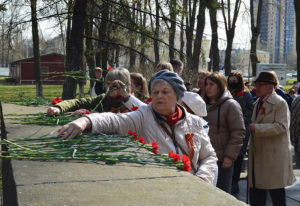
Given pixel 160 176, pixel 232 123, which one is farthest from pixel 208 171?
pixel 232 123

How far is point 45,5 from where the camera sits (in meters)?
8.15

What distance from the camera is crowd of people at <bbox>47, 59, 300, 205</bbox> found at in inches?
114

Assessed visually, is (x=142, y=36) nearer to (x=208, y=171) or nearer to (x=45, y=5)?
(x=45, y=5)

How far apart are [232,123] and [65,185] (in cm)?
334

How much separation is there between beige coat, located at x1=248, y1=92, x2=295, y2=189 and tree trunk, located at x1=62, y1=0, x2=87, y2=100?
3.88 meters

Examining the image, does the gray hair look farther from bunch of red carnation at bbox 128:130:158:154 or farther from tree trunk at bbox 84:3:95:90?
bunch of red carnation at bbox 128:130:158:154

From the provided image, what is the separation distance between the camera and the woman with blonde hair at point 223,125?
465cm

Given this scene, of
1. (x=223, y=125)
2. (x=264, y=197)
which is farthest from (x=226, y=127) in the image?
(x=264, y=197)

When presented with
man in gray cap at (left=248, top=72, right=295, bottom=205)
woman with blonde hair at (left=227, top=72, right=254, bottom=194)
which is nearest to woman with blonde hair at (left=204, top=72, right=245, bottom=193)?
man in gray cap at (left=248, top=72, right=295, bottom=205)

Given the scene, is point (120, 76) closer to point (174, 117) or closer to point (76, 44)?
point (174, 117)

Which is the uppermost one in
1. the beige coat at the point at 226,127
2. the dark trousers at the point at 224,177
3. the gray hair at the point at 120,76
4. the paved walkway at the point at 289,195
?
the gray hair at the point at 120,76

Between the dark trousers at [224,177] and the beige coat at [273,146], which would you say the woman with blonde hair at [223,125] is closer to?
the dark trousers at [224,177]

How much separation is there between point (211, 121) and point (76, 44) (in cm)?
377

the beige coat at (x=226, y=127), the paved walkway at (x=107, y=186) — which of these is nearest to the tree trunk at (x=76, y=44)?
the beige coat at (x=226, y=127)
